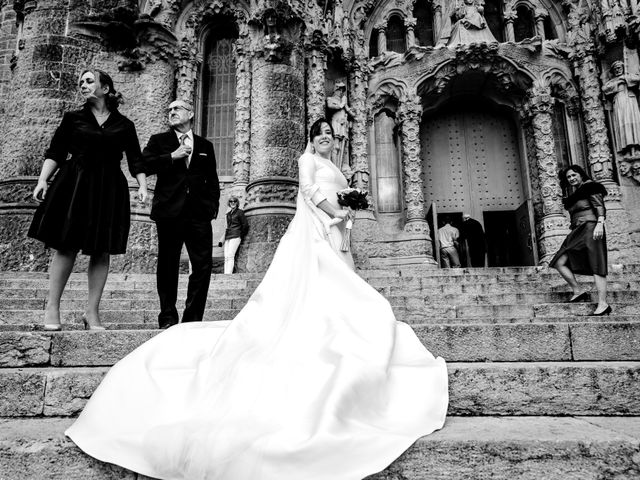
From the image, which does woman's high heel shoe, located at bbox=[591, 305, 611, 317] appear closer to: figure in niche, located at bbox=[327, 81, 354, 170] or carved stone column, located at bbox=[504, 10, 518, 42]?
figure in niche, located at bbox=[327, 81, 354, 170]

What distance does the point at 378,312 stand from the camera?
303 cm

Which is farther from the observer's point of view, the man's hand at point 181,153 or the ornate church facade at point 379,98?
the ornate church facade at point 379,98

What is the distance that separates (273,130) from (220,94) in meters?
3.20

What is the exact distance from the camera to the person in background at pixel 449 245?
12.0 metres

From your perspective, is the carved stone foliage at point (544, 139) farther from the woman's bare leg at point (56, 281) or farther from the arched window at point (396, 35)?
the woman's bare leg at point (56, 281)

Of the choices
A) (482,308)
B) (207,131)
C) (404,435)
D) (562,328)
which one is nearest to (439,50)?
(207,131)

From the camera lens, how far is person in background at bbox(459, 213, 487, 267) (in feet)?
40.8

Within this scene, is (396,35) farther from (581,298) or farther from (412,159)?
(581,298)

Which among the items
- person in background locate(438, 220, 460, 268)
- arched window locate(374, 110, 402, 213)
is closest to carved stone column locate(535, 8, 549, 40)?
arched window locate(374, 110, 402, 213)

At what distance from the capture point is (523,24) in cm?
1350

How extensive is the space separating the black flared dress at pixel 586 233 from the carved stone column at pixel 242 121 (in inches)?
→ 288

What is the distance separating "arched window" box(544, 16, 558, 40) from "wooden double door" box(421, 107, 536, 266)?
7.48 ft

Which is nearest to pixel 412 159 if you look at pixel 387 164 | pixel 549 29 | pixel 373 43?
pixel 387 164

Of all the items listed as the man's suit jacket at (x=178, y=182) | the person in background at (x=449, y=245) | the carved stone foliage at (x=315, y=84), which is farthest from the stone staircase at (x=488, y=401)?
the person in background at (x=449, y=245)
